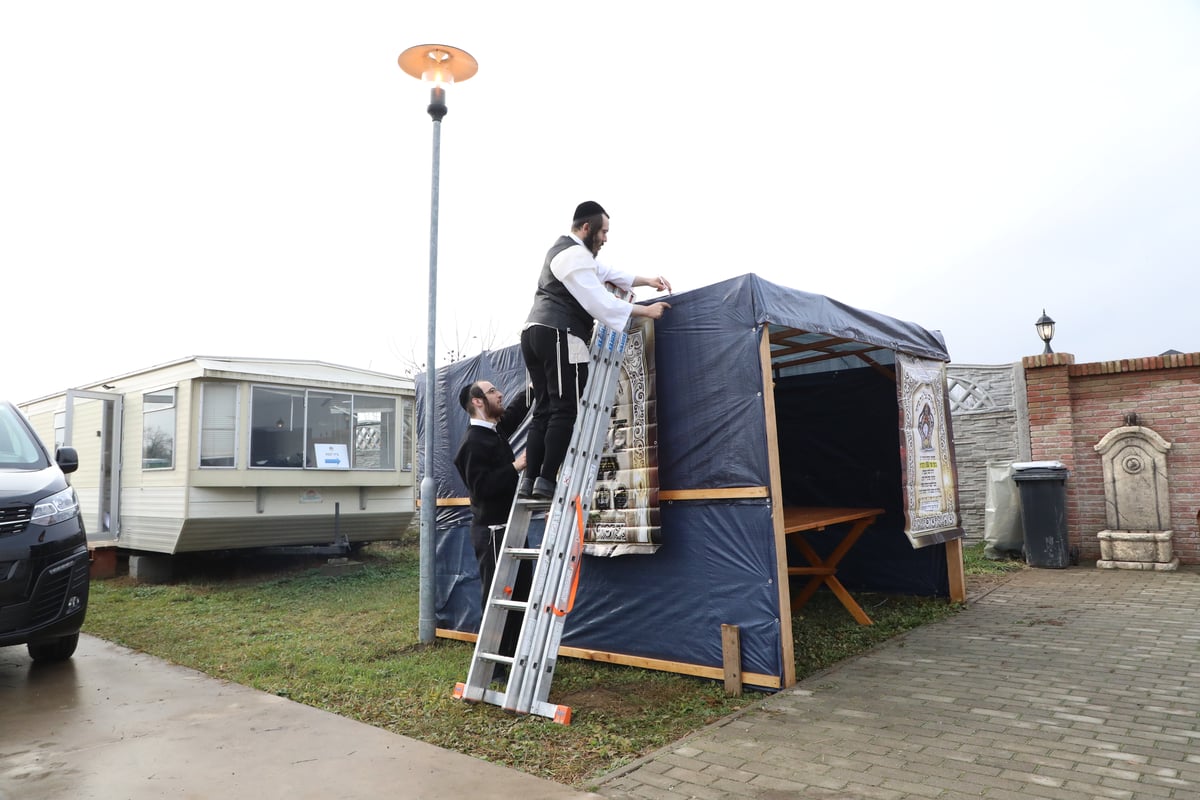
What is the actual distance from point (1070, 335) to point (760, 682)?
12647 mm

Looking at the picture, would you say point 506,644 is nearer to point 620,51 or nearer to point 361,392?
point 620,51

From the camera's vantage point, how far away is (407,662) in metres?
5.31

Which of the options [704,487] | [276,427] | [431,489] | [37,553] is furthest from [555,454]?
[276,427]

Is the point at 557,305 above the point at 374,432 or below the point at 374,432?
above

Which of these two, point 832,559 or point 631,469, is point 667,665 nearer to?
point 631,469

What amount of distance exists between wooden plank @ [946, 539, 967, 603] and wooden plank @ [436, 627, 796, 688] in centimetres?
323

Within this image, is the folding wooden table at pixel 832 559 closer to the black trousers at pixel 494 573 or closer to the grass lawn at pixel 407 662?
the grass lawn at pixel 407 662

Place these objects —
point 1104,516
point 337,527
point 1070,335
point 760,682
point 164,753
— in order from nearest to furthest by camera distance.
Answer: point 164,753 < point 760,682 < point 1104,516 < point 337,527 < point 1070,335

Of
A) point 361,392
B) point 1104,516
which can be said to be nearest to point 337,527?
point 361,392

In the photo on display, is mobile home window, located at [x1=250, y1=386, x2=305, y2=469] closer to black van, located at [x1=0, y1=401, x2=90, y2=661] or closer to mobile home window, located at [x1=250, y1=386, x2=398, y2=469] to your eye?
mobile home window, located at [x1=250, y1=386, x2=398, y2=469]

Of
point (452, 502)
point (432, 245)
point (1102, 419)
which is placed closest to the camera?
point (432, 245)

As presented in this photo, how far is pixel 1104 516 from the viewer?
867 cm

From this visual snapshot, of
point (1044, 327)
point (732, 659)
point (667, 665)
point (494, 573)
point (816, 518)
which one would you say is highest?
point (1044, 327)

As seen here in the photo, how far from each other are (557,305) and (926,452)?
11.2 feet
